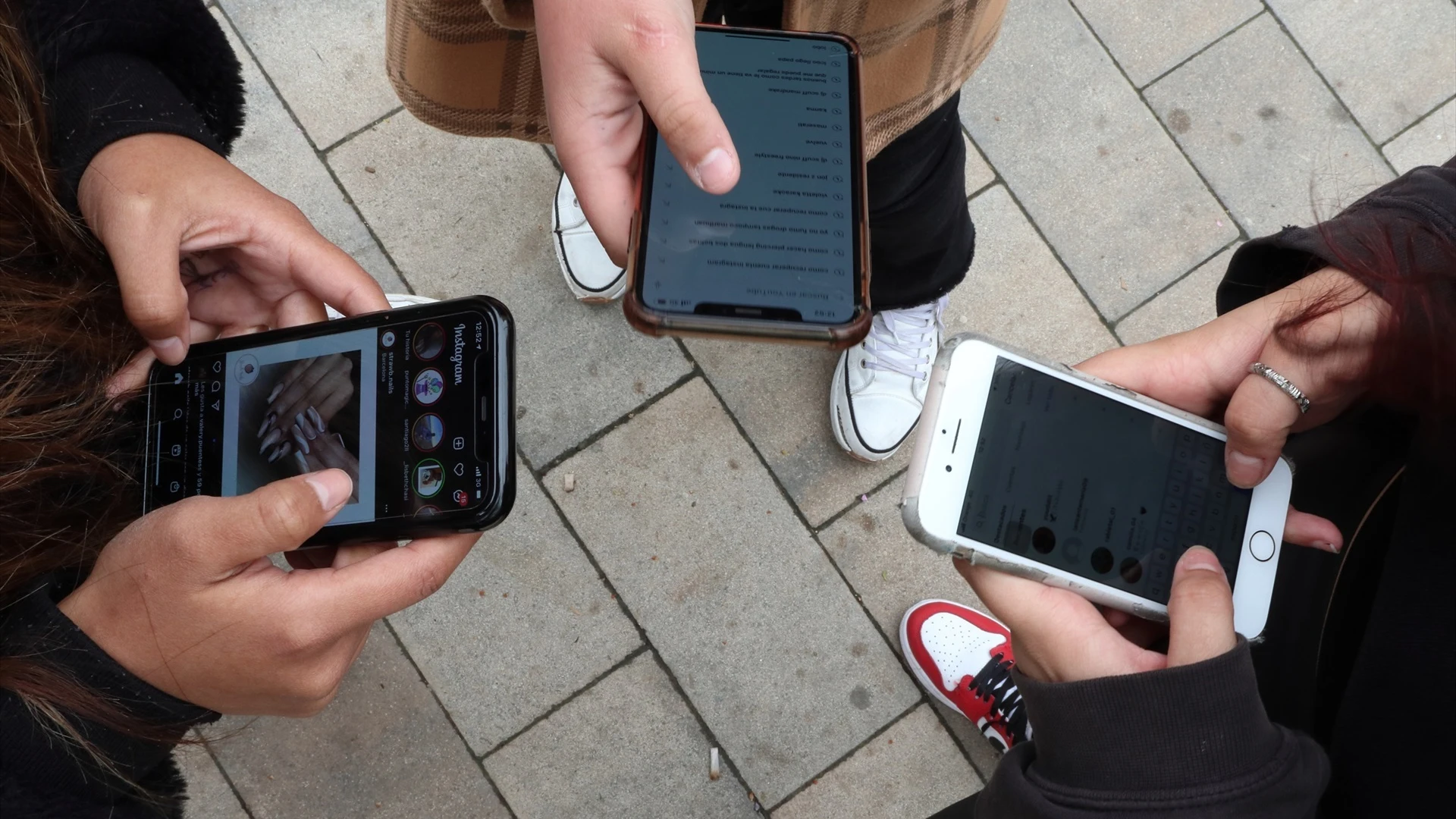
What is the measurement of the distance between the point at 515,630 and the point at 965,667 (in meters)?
1.06

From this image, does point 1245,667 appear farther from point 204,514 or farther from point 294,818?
point 294,818

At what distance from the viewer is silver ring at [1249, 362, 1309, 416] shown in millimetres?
1286

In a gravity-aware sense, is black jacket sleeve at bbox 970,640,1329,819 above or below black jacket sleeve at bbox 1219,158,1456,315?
below

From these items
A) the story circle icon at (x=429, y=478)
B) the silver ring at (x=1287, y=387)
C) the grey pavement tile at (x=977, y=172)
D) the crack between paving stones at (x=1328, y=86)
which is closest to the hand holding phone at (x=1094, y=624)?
the silver ring at (x=1287, y=387)

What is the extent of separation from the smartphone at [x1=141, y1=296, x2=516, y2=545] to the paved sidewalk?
3.09 ft

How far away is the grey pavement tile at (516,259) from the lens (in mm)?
2391

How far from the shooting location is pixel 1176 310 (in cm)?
254

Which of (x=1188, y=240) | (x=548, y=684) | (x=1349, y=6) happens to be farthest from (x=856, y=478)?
(x=1349, y=6)

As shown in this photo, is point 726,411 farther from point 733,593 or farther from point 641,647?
point 641,647

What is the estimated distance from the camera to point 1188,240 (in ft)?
8.49

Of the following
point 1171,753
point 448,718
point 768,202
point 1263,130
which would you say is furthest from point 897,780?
point 1263,130

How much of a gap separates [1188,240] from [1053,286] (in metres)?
0.41

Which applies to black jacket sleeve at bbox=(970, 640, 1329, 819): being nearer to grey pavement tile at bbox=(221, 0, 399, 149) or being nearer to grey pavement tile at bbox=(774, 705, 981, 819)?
grey pavement tile at bbox=(774, 705, 981, 819)

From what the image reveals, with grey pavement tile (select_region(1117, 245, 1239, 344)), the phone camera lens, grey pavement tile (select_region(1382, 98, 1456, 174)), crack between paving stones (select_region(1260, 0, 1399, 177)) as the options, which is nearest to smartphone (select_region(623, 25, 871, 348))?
the phone camera lens
